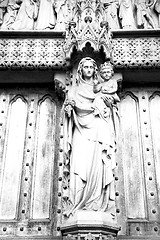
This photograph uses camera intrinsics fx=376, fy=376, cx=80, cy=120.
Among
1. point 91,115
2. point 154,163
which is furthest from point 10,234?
point 154,163

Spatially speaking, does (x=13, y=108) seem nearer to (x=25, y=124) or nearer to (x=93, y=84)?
(x=25, y=124)

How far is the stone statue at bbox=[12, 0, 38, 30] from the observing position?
6492mm

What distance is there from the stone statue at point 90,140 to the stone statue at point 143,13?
144 centimetres

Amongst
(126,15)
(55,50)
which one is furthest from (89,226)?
(126,15)

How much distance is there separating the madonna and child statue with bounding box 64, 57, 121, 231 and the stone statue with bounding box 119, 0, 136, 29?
1060 millimetres

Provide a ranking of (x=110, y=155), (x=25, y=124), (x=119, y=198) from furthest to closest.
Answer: (x=25, y=124) < (x=119, y=198) < (x=110, y=155)

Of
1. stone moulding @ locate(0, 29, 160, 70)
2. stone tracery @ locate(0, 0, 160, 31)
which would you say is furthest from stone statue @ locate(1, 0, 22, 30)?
stone moulding @ locate(0, 29, 160, 70)

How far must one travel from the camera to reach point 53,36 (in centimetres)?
632

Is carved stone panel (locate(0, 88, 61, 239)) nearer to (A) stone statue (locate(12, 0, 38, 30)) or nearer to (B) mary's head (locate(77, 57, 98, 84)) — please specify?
(B) mary's head (locate(77, 57, 98, 84))

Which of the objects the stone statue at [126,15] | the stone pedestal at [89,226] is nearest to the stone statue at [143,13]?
the stone statue at [126,15]

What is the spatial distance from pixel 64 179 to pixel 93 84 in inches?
59.3

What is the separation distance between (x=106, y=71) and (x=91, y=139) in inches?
46.6

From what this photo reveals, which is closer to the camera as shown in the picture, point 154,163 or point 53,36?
point 154,163

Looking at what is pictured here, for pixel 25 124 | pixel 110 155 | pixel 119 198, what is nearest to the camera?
pixel 110 155
